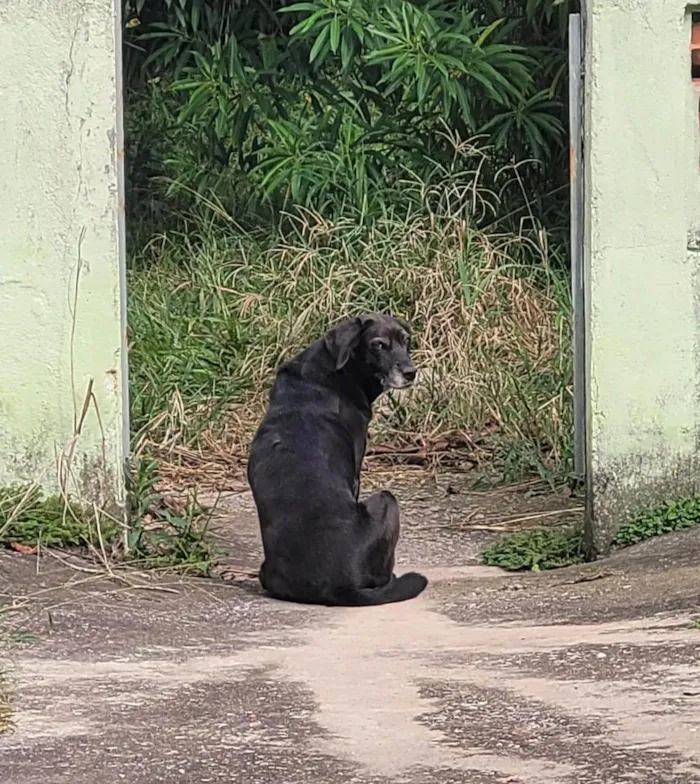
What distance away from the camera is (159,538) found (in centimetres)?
633

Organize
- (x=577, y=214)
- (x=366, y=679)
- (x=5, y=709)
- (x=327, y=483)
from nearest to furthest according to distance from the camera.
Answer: (x=5, y=709) → (x=366, y=679) → (x=327, y=483) → (x=577, y=214)

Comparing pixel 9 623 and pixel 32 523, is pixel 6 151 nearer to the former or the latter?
pixel 32 523

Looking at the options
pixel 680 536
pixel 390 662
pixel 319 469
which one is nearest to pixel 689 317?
pixel 680 536

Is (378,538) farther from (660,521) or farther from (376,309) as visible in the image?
(376,309)

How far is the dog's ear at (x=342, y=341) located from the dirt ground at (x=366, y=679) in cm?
92

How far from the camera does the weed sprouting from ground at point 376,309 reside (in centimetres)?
886

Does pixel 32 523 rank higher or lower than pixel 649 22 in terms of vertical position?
lower

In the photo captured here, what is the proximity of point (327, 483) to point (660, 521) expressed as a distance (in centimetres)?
124

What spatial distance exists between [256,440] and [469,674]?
2.00m

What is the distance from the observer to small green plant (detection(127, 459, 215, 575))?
6.21 metres

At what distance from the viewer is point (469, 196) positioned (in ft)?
33.3

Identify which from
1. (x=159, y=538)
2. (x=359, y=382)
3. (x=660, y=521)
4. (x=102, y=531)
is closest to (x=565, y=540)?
(x=660, y=521)

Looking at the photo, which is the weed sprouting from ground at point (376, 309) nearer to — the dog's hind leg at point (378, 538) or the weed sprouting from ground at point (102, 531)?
the weed sprouting from ground at point (102, 531)

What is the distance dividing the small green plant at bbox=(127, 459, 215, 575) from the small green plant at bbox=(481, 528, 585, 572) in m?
1.15
